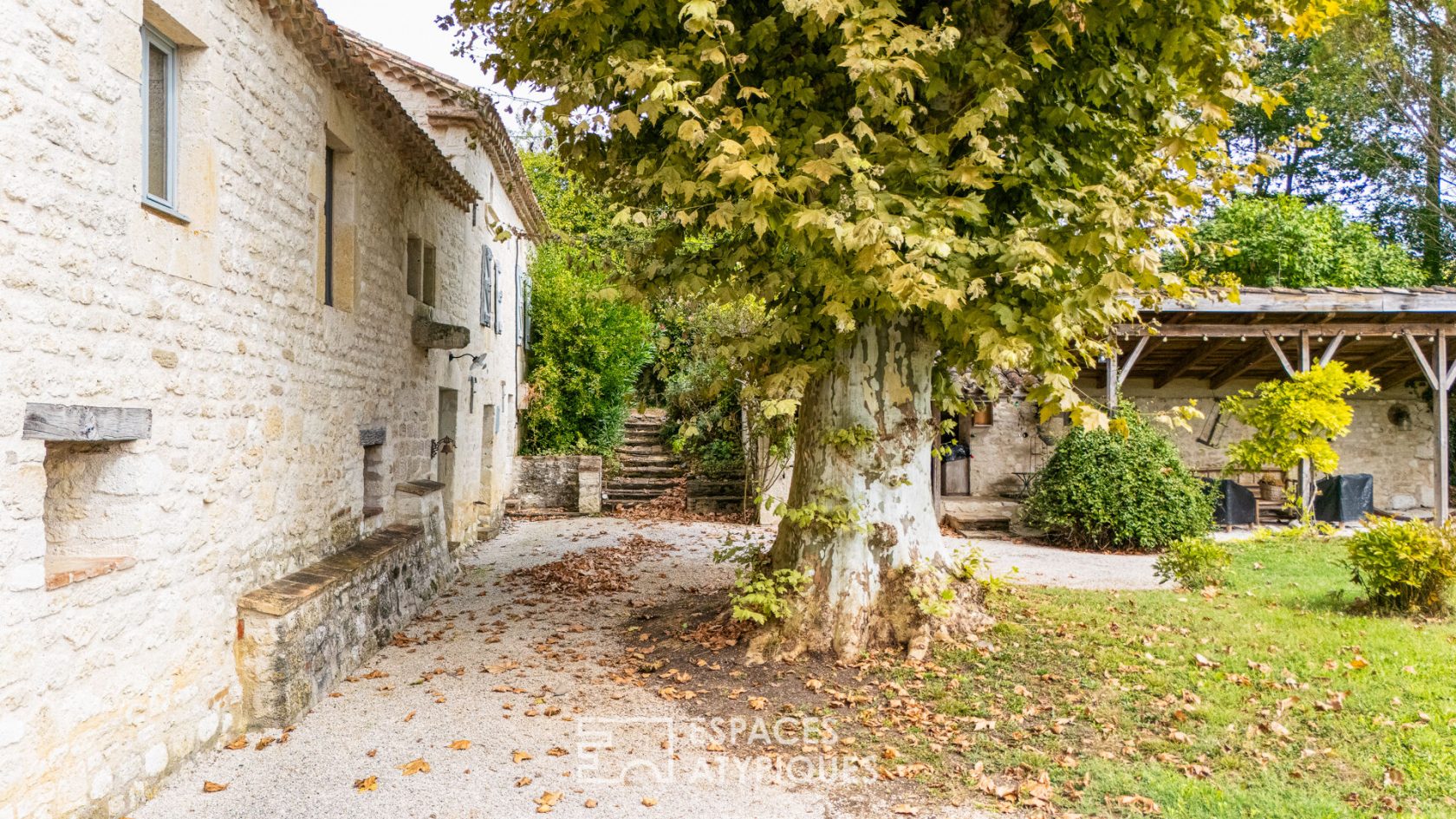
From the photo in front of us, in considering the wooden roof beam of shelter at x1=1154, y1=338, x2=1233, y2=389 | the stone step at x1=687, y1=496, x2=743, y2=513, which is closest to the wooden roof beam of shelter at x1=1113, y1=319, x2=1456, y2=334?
the wooden roof beam of shelter at x1=1154, y1=338, x2=1233, y2=389

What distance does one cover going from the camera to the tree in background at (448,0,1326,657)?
15.5 ft

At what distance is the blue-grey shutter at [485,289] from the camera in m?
12.5

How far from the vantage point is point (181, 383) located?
4344mm

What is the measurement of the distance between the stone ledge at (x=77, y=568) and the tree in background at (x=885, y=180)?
3.20m

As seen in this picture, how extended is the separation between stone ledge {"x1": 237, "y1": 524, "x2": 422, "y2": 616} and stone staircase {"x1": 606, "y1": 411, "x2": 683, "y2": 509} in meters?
7.71

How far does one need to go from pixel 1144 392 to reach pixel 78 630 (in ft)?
51.2

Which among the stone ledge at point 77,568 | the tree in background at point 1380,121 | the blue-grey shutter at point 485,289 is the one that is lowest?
the stone ledge at point 77,568

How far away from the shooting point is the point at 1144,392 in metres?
15.6

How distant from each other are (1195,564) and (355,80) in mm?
8386

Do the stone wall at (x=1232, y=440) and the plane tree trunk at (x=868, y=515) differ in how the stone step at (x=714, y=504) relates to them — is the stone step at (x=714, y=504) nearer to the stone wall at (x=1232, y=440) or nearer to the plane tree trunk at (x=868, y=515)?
the stone wall at (x=1232, y=440)

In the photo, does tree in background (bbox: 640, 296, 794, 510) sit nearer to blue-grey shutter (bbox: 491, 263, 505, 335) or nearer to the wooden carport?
blue-grey shutter (bbox: 491, 263, 505, 335)

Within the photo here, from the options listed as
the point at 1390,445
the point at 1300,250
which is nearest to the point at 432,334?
the point at 1390,445

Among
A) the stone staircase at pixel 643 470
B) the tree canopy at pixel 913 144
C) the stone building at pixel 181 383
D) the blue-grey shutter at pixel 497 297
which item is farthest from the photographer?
the stone staircase at pixel 643 470

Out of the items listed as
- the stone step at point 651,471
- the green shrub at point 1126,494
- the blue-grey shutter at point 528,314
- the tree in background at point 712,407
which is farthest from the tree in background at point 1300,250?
the blue-grey shutter at point 528,314
